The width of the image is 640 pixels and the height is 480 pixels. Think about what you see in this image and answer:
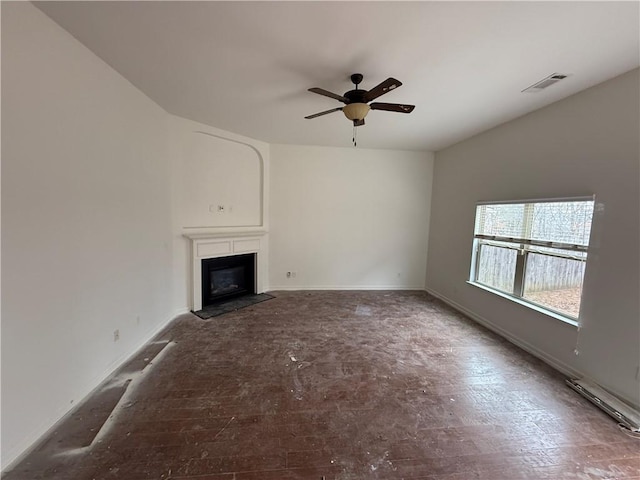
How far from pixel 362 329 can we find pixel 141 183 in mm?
3138

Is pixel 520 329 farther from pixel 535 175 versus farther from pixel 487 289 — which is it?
pixel 535 175

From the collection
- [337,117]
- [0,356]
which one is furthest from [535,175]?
[0,356]

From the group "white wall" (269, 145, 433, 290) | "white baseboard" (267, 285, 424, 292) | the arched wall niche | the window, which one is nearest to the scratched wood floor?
the window

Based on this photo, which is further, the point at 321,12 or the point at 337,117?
the point at 337,117

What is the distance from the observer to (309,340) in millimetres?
3154

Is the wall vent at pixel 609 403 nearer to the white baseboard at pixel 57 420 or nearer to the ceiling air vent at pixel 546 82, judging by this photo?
the ceiling air vent at pixel 546 82

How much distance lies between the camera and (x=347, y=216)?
17.0ft

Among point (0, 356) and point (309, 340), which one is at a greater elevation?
point (0, 356)

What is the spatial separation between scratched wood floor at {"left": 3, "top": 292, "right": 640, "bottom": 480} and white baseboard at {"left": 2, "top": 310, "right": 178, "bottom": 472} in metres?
0.04

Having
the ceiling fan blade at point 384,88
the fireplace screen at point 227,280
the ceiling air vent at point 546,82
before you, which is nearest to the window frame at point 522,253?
the ceiling air vent at point 546,82

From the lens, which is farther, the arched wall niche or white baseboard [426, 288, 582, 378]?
the arched wall niche

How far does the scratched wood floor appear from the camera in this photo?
1.56 meters

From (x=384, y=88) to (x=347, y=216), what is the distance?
3.15 m

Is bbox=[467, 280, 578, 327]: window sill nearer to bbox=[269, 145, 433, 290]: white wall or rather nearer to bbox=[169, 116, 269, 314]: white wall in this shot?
bbox=[269, 145, 433, 290]: white wall
